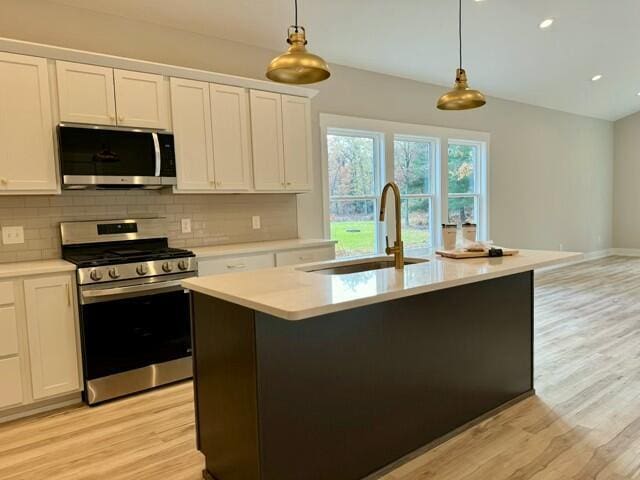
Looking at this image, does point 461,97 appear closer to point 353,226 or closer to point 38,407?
point 353,226

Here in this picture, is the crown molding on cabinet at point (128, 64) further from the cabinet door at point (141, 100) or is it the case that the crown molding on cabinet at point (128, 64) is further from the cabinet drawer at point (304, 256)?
the cabinet drawer at point (304, 256)

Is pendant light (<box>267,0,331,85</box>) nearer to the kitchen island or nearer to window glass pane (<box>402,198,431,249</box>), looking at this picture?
the kitchen island

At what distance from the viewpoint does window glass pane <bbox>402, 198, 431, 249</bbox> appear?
5840mm

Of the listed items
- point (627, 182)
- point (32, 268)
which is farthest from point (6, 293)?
point (627, 182)

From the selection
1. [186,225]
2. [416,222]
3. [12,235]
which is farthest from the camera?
[416,222]

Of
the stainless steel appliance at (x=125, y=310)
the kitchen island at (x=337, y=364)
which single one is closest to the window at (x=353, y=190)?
the stainless steel appliance at (x=125, y=310)

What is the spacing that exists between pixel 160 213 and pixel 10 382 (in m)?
1.55

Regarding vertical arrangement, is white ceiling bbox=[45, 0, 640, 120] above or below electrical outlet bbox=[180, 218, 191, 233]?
above

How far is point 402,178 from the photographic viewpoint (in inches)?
224

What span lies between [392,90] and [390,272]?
365cm

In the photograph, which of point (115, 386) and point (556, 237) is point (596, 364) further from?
point (556, 237)

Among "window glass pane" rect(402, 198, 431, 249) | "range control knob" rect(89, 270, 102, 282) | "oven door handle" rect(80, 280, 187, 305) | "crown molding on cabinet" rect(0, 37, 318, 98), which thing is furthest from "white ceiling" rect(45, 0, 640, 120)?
"oven door handle" rect(80, 280, 187, 305)

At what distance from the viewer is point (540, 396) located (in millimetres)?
2990

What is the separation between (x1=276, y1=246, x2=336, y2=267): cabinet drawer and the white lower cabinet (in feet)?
5.09
